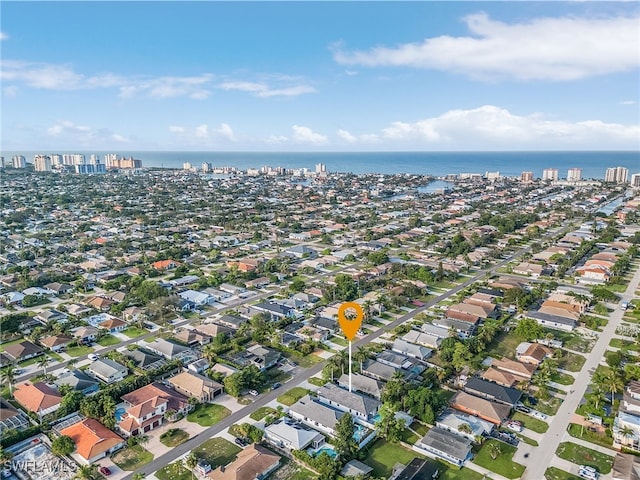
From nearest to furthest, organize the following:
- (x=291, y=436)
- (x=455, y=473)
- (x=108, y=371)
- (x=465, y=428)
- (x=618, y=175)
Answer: (x=455, y=473), (x=291, y=436), (x=465, y=428), (x=108, y=371), (x=618, y=175)

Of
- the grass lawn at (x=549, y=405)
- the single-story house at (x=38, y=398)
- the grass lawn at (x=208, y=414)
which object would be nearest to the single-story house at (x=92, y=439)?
the single-story house at (x=38, y=398)

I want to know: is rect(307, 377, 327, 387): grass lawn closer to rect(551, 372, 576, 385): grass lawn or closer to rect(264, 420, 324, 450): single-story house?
rect(264, 420, 324, 450): single-story house

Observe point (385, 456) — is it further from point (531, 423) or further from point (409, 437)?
point (531, 423)

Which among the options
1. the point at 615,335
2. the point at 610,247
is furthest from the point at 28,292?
the point at 610,247

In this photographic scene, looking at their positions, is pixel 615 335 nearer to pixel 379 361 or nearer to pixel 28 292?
pixel 379 361

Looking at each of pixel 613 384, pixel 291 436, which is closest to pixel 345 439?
pixel 291 436

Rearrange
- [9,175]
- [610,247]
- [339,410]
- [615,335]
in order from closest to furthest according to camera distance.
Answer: [339,410]
[615,335]
[610,247]
[9,175]
